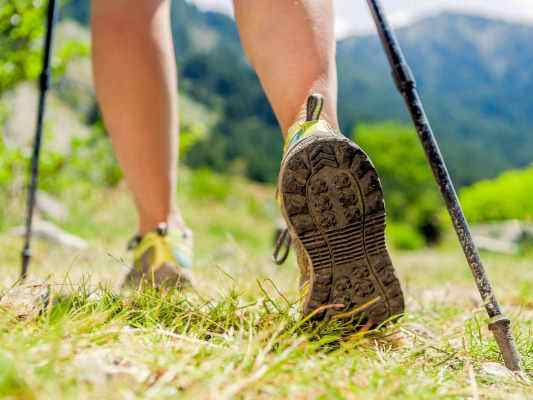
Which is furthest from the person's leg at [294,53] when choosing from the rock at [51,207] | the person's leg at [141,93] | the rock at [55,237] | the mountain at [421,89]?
the mountain at [421,89]

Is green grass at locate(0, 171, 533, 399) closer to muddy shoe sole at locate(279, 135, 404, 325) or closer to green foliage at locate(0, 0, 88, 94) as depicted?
muddy shoe sole at locate(279, 135, 404, 325)

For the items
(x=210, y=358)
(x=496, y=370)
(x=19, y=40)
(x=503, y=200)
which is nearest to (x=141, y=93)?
(x=210, y=358)

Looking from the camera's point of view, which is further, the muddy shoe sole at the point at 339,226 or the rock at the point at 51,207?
the rock at the point at 51,207

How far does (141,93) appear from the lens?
4.06 feet

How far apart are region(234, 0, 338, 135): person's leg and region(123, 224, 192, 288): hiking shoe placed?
1.41ft

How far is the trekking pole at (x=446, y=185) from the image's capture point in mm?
827

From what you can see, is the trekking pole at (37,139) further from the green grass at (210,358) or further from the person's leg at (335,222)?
the person's leg at (335,222)

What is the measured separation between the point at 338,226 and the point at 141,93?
64 cm

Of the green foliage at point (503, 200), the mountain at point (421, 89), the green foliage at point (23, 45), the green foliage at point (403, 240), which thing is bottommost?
the green foliage at point (403, 240)

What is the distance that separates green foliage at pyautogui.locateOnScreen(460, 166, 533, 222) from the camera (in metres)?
10.4

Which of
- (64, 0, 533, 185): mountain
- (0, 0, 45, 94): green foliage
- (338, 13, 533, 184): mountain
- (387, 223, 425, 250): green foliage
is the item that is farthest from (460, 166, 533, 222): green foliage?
(338, 13, 533, 184): mountain

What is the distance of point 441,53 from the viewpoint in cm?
9419

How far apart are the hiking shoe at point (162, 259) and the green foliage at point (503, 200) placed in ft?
31.9

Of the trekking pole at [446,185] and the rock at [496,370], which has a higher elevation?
the trekking pole at [446,185]
